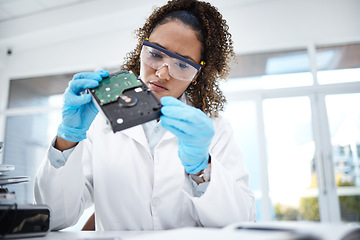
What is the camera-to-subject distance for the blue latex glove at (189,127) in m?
0.98

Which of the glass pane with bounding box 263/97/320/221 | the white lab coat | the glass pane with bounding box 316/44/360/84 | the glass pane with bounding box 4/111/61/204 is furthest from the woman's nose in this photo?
the glass pane with bounding box 4/111/61/204

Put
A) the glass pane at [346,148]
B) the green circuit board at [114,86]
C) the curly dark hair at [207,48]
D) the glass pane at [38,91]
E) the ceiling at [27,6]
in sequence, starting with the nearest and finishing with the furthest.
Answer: the green circuit board at [114,86] < the curly dark hair at [207,48] < the glass pane at [346,148] < the ceiling at [27,6] < the glass pane at [38,91]

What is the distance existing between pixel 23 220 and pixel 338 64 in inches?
188

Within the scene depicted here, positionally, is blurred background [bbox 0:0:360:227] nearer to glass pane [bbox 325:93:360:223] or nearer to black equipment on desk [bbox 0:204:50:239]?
glass pane [bbox 325:93:360:223]

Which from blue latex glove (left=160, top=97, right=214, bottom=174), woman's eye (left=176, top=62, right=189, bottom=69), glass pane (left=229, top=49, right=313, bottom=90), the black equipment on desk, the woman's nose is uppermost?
glass pane (left=229, top=49, right=313, bottom=90)

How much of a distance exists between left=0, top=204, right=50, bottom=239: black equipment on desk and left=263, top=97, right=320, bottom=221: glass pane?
12.5 feet

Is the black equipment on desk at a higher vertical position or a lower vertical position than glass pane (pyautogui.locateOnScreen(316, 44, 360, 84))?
lower

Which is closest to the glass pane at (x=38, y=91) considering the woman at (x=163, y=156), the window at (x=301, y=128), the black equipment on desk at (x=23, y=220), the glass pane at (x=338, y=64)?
the window at (x=301, y=128)

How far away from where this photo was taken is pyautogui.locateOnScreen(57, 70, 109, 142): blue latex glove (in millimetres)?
1035

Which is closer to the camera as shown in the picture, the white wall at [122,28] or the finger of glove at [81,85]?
the finger of glove at [81,85]

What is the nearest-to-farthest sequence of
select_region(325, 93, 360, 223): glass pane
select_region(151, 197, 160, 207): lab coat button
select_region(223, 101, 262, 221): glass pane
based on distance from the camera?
select_region(151, 197, 160, 207): lab coat button → select_region(325, 93, 360, 223): glass pane → select_region(223, 101, 262, 221): glass pane

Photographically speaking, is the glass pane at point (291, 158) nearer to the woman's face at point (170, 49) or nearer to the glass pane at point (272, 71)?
the glass pane at point (272, 71)

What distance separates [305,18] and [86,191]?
14.2 feet

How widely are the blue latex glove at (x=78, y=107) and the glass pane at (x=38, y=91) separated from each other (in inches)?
187
